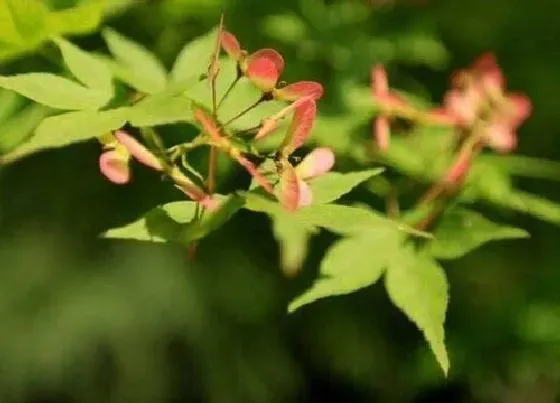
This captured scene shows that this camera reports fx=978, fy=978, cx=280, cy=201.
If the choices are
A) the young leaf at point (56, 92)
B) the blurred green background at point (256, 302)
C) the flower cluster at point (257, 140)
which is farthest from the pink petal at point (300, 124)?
the blurred green background at point (256, 302)

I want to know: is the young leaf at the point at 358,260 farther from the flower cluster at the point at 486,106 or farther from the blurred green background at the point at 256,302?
A: the blurred green background at the point at 256,302

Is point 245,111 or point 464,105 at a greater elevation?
point 245,111

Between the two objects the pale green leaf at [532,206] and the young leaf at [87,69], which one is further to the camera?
the pale green leaf at [532,206]

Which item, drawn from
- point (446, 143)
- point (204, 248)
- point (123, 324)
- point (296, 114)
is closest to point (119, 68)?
point (296, 114)

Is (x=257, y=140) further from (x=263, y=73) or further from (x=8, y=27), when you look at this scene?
(x=8, y=27)

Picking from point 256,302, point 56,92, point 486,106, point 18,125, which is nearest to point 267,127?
point 56,92
